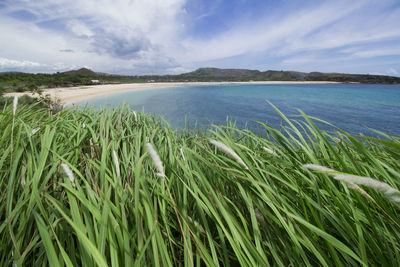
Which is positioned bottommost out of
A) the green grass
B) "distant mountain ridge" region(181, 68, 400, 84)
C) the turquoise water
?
the turquoise water

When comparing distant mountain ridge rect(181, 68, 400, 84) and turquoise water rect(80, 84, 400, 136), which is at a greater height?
distant mountain ridge rect(181, 68, 400, 84)

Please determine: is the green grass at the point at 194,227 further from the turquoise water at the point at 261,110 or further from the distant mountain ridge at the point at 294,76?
the distant mountain ridge at the point at 294,76

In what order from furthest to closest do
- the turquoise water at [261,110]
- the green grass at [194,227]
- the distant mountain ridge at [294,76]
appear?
the distant mountain ridge at [294,76] → the turquoise water at [261,110] → the green grass at [194,227]

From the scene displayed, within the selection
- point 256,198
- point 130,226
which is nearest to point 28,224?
point 130,226

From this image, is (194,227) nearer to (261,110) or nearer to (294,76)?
(261,110)

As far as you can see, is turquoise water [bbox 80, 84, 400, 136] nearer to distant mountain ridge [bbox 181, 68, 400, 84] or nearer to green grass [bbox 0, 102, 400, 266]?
green grass [bbox 0, 102, 400, 266]

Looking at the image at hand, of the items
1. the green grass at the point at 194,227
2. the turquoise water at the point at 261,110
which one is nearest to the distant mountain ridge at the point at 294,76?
the turquoise water at the point at 261,110

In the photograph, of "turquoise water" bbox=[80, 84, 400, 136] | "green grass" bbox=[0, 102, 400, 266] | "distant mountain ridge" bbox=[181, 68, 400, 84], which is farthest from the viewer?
"distant mountain ridge" bbox=[181, 68, 400, 84]

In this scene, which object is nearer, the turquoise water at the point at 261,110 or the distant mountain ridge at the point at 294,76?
the turquoise water at the point at 261,110

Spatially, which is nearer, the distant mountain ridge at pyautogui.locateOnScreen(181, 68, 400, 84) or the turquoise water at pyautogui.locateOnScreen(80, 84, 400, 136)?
the turquoise water at pyautogui.locateOnScreen(80, 84, 400, 136)

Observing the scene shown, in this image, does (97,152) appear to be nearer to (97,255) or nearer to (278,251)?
(97,255)

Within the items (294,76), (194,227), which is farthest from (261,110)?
(294,76)

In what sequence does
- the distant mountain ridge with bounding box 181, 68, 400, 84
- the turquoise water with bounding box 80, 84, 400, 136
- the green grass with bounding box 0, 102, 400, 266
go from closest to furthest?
the green grass with bounding box 0, 102, 400, 266 < the turquoise water with bounding box 80, 84, 400, 136 < the distant mountain ridge with bounding box 181, 68, 400, 84

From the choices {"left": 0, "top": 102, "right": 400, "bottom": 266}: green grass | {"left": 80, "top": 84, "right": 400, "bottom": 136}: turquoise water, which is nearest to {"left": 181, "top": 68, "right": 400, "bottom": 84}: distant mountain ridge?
{"left": 80, "top": 84, "right": 400, "bottom": 136}: turquoise water
